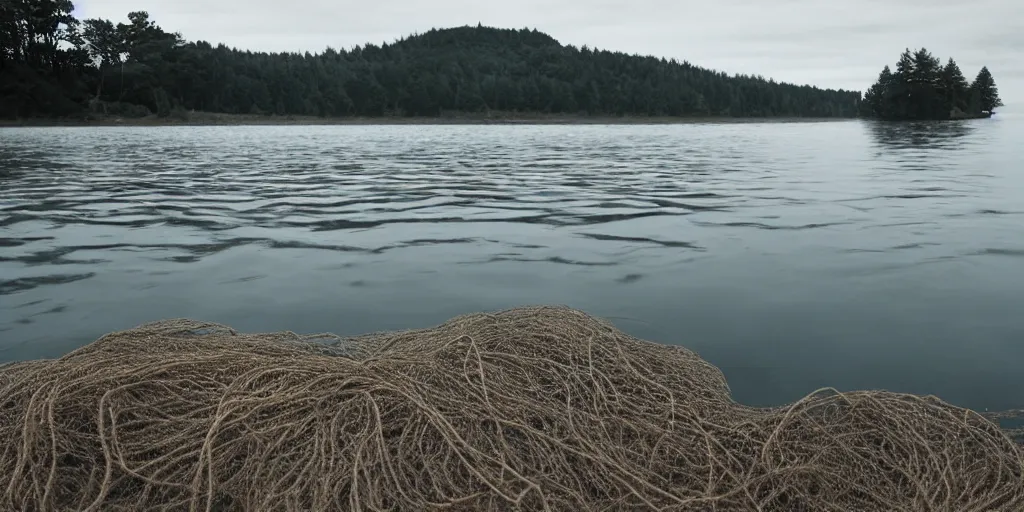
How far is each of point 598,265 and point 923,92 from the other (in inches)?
5252

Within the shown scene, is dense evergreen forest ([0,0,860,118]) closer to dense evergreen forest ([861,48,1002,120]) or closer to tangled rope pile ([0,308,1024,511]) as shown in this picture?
dense evergreen forest ([861,48,1002,120])

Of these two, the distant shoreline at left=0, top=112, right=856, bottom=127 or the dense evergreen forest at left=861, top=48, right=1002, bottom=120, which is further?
the dense evergreen forest at left=861, top=48, right=1002, bottom=120

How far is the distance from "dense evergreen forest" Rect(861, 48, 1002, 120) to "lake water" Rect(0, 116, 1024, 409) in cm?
11904

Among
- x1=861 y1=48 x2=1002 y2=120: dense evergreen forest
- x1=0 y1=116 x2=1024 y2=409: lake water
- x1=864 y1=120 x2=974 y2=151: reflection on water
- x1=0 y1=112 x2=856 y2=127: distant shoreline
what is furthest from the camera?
x1=861 y1=48 x2=1002 y2=120: dense evergreen forest

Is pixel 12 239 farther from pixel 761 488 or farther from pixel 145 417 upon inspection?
pixel 761 488

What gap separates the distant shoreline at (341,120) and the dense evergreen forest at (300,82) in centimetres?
156

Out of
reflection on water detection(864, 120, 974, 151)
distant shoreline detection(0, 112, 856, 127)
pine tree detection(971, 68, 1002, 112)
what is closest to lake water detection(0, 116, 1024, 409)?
reflection on water detection(864, 120, 974, 151)

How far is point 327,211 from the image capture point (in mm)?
15977

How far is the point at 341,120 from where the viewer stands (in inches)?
5010

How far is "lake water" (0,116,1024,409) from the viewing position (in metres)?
6.95

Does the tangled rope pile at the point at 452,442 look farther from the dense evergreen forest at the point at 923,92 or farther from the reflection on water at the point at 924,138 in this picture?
the dense evergreen forest at the point at 923,92

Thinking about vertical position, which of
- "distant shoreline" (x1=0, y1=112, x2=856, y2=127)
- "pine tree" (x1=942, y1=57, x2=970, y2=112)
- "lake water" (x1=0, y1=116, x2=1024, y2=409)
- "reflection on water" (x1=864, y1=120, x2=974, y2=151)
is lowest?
"lake water" (x1=0, y1=116, x2=1024, y2=409)

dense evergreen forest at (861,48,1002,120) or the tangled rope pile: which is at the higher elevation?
dense evergreen forest at (861,48,1002,120)

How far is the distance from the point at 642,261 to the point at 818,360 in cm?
418
